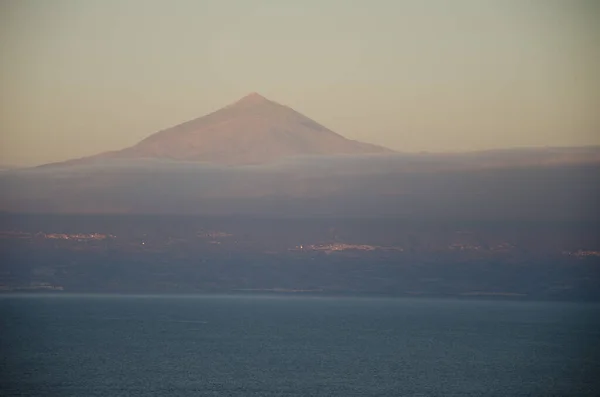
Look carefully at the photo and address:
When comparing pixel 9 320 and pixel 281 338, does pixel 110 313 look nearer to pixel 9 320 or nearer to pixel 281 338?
pixel 9 320

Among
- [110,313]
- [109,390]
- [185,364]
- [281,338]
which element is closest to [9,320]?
[110,313]

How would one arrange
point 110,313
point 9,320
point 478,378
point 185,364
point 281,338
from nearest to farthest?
point 478,378 → point 185,364 → point 281,338 → point 9,320 → point 110,313

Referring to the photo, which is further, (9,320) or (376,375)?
(9,320)

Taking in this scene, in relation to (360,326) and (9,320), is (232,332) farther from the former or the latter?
(9,320)

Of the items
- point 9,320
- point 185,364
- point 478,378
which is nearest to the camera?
point 478,378

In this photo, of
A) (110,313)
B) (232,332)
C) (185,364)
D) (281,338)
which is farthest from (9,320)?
(185,364)

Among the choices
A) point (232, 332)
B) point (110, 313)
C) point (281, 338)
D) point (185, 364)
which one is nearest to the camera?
point (185, 364)
